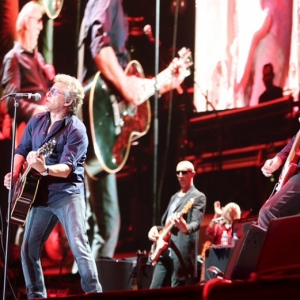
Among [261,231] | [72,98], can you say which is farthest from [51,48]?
[261,231]

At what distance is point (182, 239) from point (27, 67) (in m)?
4.32

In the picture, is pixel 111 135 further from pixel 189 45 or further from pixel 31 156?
pixel 31 156

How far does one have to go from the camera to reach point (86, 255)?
5.18m

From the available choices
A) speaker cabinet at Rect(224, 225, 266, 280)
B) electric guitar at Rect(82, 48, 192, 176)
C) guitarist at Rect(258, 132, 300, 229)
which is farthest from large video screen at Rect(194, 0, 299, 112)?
speaker cabinet at Rect(224, 225, 266, 280)

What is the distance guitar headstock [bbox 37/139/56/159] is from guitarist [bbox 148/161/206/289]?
2641mm

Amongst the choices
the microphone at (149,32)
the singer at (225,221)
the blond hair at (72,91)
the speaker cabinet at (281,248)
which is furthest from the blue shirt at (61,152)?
the microphone at (149,32)

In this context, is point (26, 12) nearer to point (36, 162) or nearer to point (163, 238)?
point (163, 238)

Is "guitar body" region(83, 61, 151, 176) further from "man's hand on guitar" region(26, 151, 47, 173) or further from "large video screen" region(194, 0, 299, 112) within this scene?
"man's hand on guitar" region(26, 151, 47, 173)

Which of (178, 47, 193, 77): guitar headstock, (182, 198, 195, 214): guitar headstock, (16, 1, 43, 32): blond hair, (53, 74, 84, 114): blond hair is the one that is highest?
(16, 1, 43, 32): blond hair

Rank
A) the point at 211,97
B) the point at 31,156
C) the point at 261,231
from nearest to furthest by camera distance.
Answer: the point at 261,231
the point at 31,156
the point at 211,97

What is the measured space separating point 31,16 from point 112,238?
12.6 feet

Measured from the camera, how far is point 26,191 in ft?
17.1

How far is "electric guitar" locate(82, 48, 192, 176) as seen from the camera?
415 inches

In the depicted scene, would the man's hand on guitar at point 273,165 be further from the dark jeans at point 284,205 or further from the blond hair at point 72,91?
the blond hair at point 72,91
